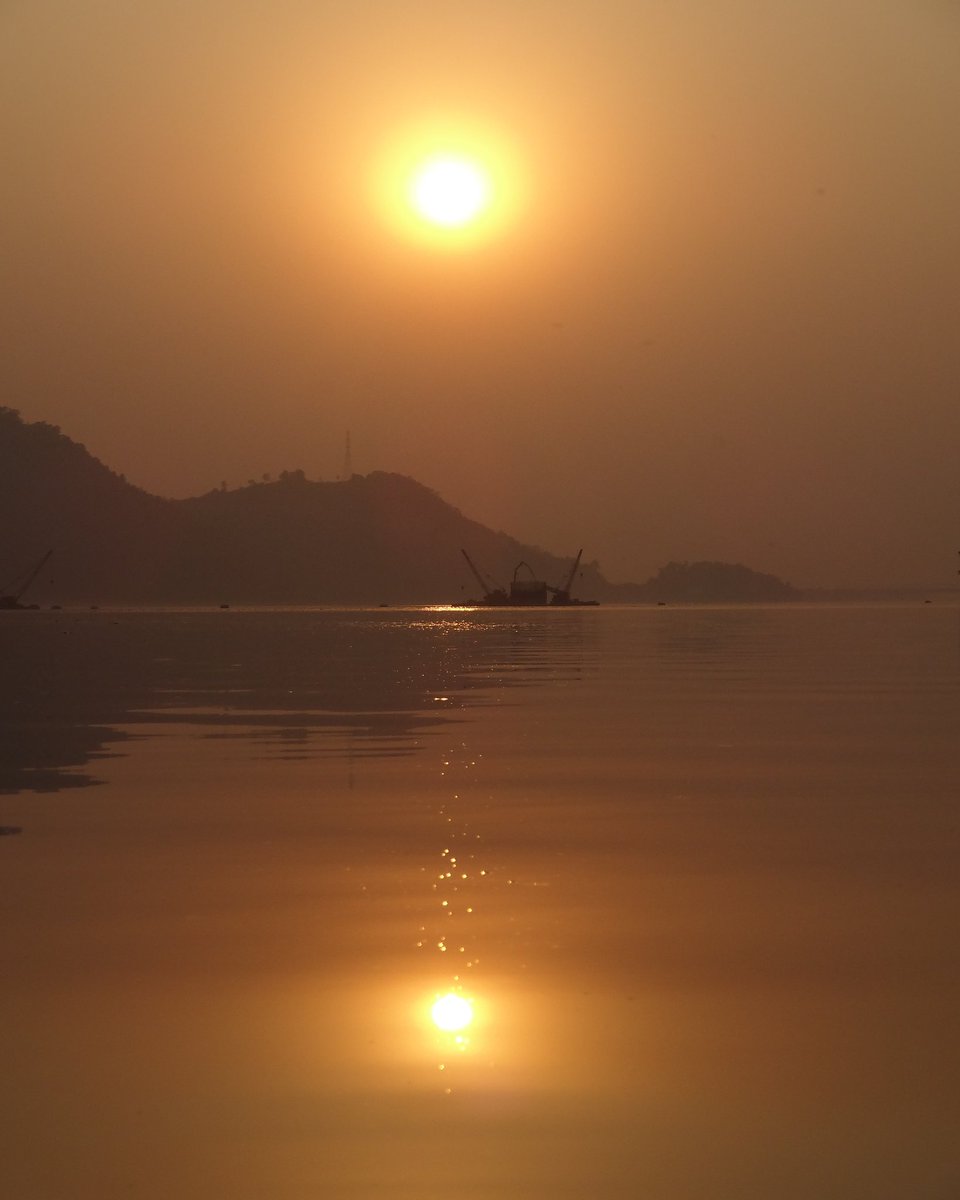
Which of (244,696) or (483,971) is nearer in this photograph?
(483,971)

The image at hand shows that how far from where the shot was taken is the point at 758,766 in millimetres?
24234

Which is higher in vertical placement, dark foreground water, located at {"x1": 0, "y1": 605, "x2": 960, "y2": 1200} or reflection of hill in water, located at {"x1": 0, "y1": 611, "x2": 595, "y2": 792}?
reflection of hill in water, located at {"x1": 0, "y1": 611, "x2": 595, "y2": 792}

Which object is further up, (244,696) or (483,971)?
(244,696)

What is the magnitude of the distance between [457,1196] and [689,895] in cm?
698

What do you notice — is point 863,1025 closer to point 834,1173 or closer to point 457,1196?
point 834,1173

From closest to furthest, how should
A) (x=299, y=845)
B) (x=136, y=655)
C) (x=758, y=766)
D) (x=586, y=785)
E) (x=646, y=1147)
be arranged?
(x=646, y=1147), (x=299, y=845), (x=586, y=785), (x=758, y=766), (x=136, y=655)

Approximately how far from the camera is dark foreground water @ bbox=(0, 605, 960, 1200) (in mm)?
8211

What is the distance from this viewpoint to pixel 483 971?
11.6 meters

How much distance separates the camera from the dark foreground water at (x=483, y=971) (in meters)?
8.21

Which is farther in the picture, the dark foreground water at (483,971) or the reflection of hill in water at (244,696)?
the reflection of hill in water at (244,696)

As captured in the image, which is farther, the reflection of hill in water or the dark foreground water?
the reflection of hill in water

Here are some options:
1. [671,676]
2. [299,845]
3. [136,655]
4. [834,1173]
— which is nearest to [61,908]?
[299,845]

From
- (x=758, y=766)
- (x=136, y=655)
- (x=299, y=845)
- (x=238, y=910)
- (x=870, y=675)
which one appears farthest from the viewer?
(x=136, y=655)

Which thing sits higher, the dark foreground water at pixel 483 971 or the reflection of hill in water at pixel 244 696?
the reflection of hill in water at pixel 244 696
